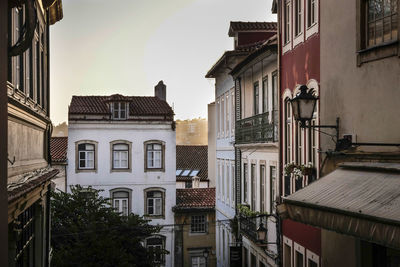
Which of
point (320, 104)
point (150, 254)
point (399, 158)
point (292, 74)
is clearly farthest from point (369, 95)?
point (150, 254)

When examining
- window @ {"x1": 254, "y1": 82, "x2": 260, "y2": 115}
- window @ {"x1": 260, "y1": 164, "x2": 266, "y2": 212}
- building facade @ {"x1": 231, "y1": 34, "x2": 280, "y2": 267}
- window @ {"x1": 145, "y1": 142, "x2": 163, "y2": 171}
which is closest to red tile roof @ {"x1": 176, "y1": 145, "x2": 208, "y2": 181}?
window @ {"x1": 145, "y1": 142, "x2": 163, "y2": 171}

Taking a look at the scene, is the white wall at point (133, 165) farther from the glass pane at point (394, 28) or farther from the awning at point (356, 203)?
the glass pane at point (394, 28)

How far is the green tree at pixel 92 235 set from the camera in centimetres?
2383

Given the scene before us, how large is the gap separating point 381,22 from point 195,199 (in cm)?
3016

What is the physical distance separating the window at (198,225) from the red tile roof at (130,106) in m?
6.91

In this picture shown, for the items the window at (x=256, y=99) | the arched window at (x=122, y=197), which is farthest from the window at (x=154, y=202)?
the window at (x=256, y=99)

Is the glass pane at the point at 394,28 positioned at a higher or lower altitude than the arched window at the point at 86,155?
higher

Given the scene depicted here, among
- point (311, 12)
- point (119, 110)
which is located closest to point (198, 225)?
point (119, 110)

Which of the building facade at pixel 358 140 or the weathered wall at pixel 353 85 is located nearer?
the building facade at pixel 358 140

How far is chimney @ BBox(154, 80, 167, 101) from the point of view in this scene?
4391 cm

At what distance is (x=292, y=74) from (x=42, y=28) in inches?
266

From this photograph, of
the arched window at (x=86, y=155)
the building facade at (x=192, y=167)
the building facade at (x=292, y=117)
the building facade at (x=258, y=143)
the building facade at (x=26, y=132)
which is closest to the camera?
the building facade at (x=26, y=132)

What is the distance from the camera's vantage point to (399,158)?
9414mm

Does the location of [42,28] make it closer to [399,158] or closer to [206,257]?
[399,158]
